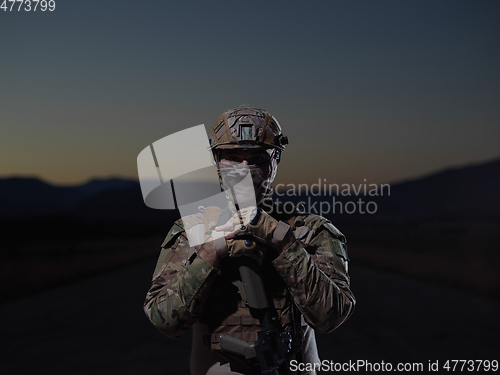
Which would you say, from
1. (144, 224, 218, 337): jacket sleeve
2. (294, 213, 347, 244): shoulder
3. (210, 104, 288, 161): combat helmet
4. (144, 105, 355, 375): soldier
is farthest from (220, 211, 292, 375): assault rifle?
(210, 104, 288, 161): combat helmet

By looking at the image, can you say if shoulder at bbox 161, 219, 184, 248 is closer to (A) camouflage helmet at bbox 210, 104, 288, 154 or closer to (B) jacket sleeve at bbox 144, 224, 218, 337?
(B) jacket sleeve at bbox 144, 224, 218, 337

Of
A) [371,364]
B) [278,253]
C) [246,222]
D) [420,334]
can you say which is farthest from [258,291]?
[420,334]

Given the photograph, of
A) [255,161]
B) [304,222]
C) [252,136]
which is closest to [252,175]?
[255,161]

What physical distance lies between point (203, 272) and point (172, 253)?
41 cm

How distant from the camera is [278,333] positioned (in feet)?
6.73

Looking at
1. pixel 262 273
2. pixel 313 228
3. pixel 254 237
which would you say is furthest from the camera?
pixel 313 228

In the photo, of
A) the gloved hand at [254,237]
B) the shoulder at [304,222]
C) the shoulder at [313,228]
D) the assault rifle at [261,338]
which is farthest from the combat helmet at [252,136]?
the assault rifle at [261,338]

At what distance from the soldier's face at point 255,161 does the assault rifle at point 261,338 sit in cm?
44

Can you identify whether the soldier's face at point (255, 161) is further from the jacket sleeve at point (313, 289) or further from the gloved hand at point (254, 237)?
the jacket sleeve at point (313, 289)

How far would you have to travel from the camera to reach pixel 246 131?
218 centimetres

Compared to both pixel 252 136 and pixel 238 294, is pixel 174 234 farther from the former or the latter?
pixel 252 136

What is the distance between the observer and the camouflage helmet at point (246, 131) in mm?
2172

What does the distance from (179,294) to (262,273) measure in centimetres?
45

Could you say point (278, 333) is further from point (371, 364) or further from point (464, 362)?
point (464, 362)
